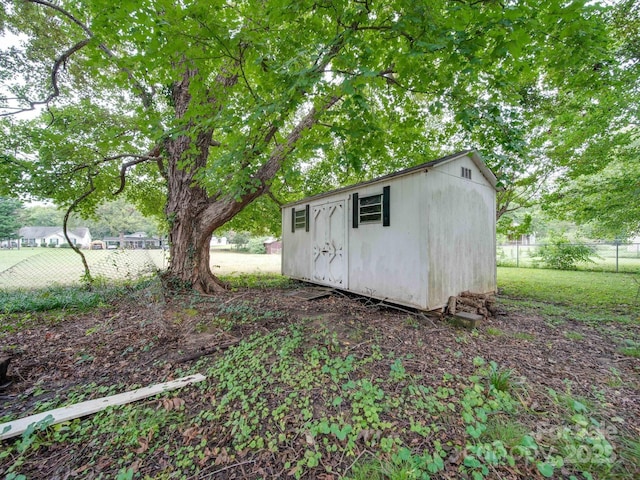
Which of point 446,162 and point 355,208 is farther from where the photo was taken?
point 355,208

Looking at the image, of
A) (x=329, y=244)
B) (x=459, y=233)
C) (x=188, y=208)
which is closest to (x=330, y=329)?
(x=329, y=244)

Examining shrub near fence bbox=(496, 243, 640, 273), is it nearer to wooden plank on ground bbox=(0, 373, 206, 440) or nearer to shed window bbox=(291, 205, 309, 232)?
shed window bbox=(291, 205, 309, 232)

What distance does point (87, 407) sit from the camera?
7.25 ft

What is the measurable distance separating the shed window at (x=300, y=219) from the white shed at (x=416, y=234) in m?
0.76

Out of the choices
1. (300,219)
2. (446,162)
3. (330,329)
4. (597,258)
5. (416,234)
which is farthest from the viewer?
(597,258)

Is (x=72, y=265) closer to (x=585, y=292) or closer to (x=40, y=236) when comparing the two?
(x=585, y=292)

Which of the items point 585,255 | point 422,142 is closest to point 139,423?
point 422,142

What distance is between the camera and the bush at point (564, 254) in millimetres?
11281

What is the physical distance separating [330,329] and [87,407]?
2657 mm

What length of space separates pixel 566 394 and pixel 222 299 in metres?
5.29

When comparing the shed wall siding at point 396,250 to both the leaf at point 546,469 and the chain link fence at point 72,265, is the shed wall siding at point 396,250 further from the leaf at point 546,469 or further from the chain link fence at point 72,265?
the chain link fence at point 72,265

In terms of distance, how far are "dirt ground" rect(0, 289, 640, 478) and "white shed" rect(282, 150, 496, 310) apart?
59 centimetres

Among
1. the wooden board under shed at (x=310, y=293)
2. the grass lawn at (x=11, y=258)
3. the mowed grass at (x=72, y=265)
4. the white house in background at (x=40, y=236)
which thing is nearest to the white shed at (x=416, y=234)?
the wooden board under shed at (x=310, y=293)

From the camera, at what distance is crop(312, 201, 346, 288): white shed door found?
5902mm
